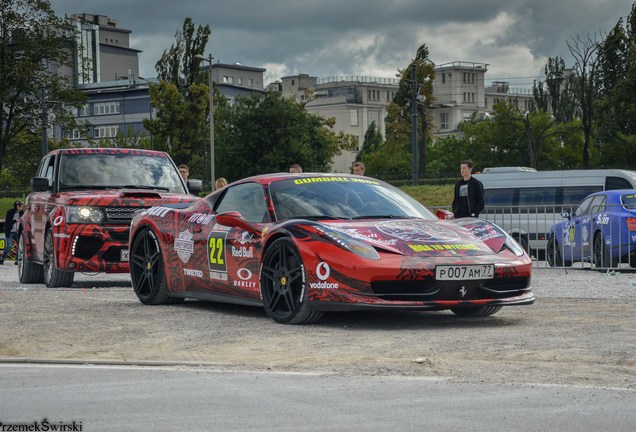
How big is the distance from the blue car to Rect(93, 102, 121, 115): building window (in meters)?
119

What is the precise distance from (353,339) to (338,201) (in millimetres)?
1994

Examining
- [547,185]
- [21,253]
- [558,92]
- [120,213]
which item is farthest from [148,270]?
[558,92]

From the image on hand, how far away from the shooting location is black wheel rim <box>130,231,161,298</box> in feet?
40.0

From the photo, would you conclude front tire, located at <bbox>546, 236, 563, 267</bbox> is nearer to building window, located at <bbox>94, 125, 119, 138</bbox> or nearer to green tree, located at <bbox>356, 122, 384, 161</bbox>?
green tree, located at <bbox>356, 122, 384, 161</bbox>

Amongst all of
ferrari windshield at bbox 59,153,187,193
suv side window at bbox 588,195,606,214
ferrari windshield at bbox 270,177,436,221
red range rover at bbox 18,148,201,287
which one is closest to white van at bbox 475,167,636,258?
suv side window at bbox 588,195,606,214

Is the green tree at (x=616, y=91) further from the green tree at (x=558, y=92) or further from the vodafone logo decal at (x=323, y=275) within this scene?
the vodafone logo decal at (x=323, y=275)

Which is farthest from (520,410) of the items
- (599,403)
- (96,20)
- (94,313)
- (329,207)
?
(96,20)

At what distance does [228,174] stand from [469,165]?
1995 inches

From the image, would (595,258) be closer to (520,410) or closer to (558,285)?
(558,285)

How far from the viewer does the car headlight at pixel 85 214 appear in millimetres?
15266

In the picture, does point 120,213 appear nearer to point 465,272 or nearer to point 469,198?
point 469,198

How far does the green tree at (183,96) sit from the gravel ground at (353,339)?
54.3 metres

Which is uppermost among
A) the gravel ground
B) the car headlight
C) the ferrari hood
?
the car headlight

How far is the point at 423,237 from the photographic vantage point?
31.9 ft
